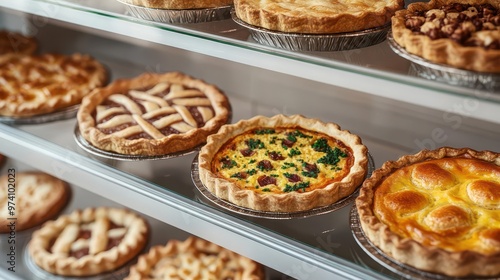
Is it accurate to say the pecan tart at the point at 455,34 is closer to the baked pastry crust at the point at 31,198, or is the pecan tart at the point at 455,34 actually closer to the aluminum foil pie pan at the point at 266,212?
the aluminum foil pie pan at the point at 266,212

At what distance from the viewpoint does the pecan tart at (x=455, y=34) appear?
1257 mm

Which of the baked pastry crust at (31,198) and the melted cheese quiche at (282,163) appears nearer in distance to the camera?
the melted cheese quiche at (282,163)

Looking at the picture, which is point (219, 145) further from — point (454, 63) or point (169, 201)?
point (454, 63)

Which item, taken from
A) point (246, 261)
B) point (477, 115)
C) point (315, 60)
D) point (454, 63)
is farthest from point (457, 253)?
point (246, 261)

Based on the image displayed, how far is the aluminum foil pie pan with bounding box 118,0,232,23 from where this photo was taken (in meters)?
1.77

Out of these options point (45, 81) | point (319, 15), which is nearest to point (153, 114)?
point (45, 81)

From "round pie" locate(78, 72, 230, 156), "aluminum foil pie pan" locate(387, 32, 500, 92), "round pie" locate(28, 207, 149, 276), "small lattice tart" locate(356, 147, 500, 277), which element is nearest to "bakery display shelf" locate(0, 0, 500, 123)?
"aluminum foil pie pan" locate(387, 32, 500, 92)

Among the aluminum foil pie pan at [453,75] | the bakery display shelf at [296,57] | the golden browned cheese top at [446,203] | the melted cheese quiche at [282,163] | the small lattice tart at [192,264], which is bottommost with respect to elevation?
the small lattice tart at [192,264]

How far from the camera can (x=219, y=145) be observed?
81.4 inches

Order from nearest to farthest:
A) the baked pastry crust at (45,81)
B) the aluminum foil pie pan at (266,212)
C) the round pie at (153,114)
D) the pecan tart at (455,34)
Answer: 1. the pecan tart at (455,34)
2. the aluminum foil pie pan at (266,212)
3. the round pie at (153,114)
4. the baked pastry crust at (45,81)

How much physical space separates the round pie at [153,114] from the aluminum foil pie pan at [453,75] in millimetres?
974

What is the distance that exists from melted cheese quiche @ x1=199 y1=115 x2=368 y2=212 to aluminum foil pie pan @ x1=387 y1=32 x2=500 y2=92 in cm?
49

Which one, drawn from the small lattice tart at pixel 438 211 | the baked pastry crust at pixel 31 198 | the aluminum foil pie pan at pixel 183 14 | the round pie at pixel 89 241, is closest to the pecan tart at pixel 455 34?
the small lattice tart at pixel 438 211

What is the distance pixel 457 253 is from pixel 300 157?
0.73 m
